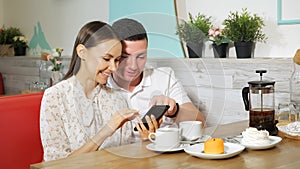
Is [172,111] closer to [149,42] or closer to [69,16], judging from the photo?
[149,42]

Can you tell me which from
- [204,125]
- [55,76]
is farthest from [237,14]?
[55,76]

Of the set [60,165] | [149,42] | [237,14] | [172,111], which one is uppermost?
[237,14]

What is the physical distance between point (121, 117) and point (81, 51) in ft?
0.93

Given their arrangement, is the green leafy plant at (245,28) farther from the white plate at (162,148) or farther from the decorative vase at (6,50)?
the decorative vase at (6,50)

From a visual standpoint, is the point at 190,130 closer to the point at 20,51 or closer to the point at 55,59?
the point at 55,59

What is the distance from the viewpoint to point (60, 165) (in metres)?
1.34

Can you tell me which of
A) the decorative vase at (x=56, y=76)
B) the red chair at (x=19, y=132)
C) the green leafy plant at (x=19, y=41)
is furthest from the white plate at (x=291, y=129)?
the green leafy plant at (x=19, y=41)

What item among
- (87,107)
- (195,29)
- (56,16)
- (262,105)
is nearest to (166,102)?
(87,107)

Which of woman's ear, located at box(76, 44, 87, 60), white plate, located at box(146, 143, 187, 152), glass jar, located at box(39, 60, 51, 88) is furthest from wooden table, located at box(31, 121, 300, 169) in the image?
glass jar, located at box(39, 60, 51, 88)

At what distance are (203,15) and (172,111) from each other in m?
0.94

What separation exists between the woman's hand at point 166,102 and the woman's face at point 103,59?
7.0 inches

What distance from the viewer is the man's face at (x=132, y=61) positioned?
1424 mm

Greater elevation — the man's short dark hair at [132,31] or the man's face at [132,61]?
the man's short dark hair at [132,31]

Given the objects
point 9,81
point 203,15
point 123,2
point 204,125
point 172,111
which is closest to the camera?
point 172,111
